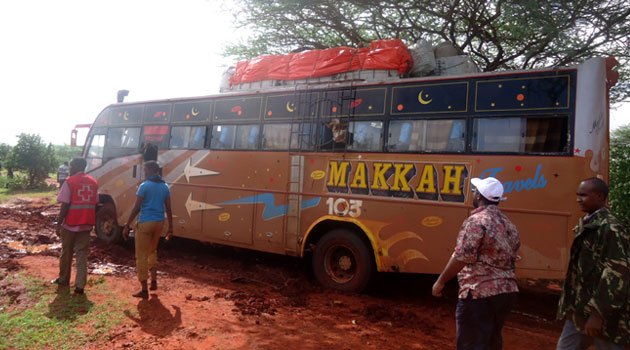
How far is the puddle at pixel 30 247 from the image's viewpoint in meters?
8.17

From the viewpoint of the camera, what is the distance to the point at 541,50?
32.4ft

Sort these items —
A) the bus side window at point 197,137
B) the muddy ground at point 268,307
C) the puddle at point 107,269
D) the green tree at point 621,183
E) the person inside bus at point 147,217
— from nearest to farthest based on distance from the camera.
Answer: the muddy ground at point 268,307 → the person inside bus at point 147,217 → the puddle at point 107,269 → the bus side window at point 197,137 → the green tree at point 621,183

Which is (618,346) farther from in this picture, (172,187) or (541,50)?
(541,50)

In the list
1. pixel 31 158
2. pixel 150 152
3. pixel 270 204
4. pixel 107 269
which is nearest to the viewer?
pixel 270 204

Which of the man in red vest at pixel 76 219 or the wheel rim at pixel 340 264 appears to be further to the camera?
the wheel rim at pixel 340 264

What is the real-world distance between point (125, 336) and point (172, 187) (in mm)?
4264

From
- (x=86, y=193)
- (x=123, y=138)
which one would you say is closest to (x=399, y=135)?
(x=86, y=193)

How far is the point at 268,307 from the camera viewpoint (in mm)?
5398

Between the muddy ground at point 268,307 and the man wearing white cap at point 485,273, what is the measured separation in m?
1.75

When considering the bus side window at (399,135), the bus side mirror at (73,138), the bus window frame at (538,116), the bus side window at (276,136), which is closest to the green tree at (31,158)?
the bus side mirror at (73,138)

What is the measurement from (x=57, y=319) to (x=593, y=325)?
203 inches

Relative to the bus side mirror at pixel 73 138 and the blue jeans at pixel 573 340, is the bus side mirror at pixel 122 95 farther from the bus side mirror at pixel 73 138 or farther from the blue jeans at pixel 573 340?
the blue jeans at pixel 573 340

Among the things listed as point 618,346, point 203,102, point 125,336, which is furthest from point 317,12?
point 618,346

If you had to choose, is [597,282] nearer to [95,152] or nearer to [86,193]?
[86,193]
